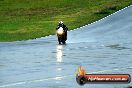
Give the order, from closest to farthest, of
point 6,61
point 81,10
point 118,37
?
1. point 6,61
2. point 118,37
3. point 81,10

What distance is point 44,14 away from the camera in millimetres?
72812

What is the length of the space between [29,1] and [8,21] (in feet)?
69.5

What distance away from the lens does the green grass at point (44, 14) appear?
2176 inches

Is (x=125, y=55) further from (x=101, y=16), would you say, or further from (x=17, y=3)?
(x=17, y=3)

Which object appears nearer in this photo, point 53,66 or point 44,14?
point 53,66

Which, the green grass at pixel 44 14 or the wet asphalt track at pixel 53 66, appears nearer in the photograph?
the wet asphalt track at pixel 53 66

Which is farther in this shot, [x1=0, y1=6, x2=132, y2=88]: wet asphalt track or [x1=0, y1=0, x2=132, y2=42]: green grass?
[x1=0, y1=0, x2=132, y2=42]: green grass

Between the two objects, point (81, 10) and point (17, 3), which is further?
point (17, 3)

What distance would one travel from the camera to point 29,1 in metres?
87.2

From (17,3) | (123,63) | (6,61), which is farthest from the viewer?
(17,3)

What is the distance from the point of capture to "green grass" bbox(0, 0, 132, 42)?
55275 mm

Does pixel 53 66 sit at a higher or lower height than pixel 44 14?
lower

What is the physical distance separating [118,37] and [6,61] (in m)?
19.6

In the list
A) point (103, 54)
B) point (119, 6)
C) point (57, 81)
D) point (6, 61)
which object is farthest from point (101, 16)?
point (57, 81)
